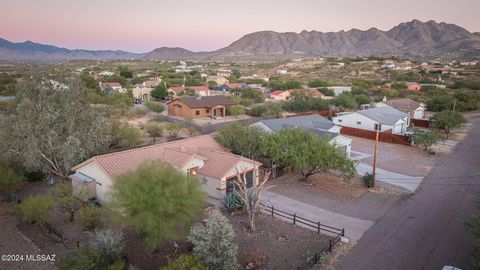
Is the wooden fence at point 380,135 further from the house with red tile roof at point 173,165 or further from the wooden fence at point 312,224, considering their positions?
the wooden fence at point 312,224

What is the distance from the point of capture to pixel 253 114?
53031 mm

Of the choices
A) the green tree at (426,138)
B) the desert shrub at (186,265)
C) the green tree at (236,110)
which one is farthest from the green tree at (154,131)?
the green tree at (426,138)

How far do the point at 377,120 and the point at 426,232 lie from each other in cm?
2577

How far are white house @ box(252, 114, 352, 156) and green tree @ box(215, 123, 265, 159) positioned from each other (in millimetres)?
2567

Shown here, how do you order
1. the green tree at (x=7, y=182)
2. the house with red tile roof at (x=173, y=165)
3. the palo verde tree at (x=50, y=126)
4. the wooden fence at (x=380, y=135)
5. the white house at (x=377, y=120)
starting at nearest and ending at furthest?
1. the green tree at (x=7, y=182)
2. the house with red tile roof at (x=173, y=165)
3. the palo verde tree at (x=50, y=126)
4. the wooden fence at (x=380, y=135)
5. the white house at (x=377, y=120)

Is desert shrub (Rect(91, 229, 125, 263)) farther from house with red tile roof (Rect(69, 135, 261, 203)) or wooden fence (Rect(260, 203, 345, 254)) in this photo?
wooden fence (Rect(260, 203, 345, 254))

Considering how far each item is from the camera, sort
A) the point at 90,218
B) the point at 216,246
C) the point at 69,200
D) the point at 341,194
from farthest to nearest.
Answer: the point at 341,194 < the point at 69,200 < the point at 90,218 < the point at 216,246

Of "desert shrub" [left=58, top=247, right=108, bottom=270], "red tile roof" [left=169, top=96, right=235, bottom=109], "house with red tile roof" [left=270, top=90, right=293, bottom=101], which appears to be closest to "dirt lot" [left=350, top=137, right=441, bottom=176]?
"red tile roof" [left=169, top=96, right=235, bottom=109]

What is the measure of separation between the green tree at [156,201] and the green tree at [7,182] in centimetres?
922

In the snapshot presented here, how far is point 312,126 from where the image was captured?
3366 cm

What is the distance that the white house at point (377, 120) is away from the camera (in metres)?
39.8

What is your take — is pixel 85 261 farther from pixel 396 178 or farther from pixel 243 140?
pixel 396 178

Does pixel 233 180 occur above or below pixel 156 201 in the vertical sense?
below

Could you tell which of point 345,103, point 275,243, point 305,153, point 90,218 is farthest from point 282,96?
point 90,218
